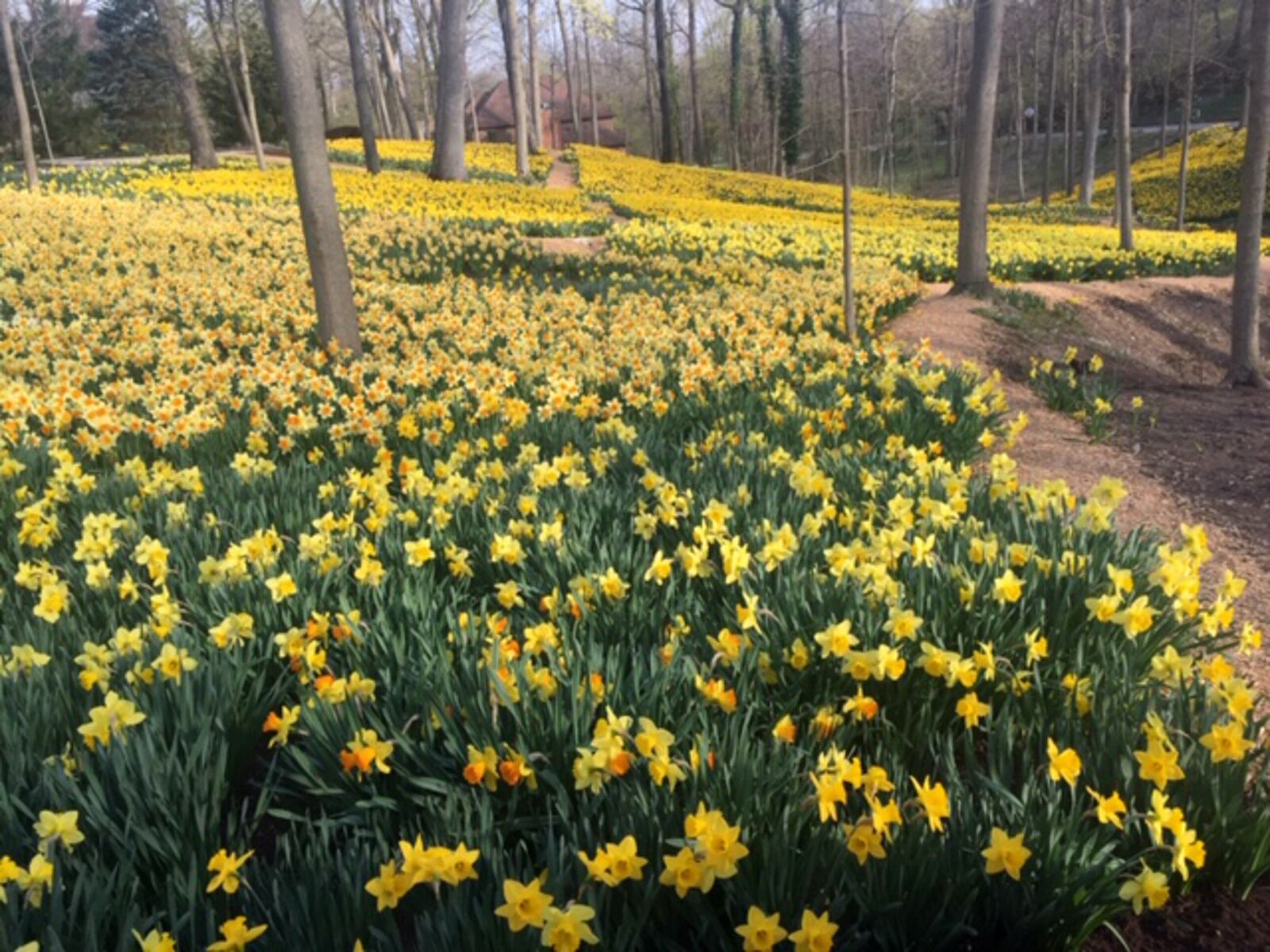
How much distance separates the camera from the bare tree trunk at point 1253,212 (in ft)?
22.5

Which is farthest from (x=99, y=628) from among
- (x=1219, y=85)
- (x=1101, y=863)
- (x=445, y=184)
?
(x=1219, y=85)

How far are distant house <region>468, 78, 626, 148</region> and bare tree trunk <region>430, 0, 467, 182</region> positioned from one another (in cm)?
3440

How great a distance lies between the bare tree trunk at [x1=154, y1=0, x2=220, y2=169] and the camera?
20.5 metres

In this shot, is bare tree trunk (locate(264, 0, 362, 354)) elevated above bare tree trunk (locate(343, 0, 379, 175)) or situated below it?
below

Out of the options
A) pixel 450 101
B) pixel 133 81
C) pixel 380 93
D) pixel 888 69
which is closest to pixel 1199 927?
pixel 450 101

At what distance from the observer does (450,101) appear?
20.5 metres

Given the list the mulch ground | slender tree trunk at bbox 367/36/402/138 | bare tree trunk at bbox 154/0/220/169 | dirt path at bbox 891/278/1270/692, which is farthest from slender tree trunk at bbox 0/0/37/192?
slender tree trunk at bbox 367/36/402/138

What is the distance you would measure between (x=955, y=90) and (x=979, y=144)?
86.7ft

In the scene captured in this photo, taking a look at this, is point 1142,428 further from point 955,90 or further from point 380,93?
point 380,93

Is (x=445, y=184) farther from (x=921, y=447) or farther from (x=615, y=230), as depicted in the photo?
(x=921, y=447)

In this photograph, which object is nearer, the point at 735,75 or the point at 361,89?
the point at 361,89

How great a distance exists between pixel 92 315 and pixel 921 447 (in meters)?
7.28

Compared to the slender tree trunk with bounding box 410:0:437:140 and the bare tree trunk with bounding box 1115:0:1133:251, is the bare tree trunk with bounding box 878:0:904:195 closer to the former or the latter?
the bare tree trunk with bounding box 1115:0:1133:251

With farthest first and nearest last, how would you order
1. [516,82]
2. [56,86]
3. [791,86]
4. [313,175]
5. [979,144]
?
1. [56,86]
2. [791,86]
3. [516,82]
4. [979,144]
5. [313,175]
